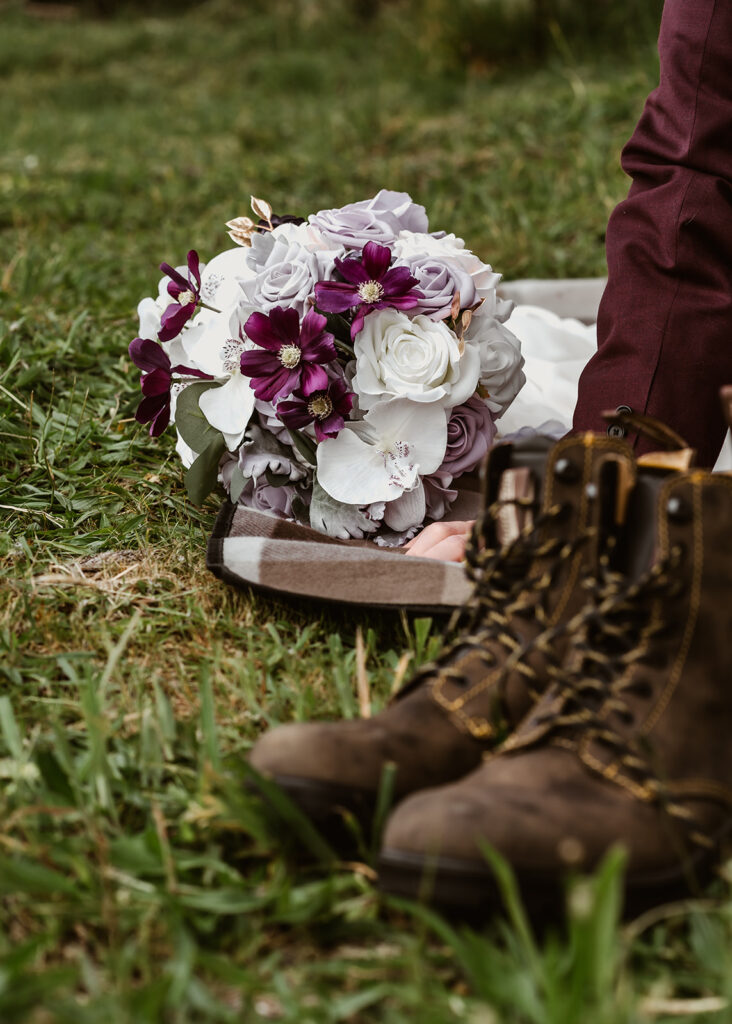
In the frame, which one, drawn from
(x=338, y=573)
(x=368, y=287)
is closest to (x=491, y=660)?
(x=338, y=573)

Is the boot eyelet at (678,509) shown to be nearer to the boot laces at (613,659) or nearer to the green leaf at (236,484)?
the boot laces at (613,659)

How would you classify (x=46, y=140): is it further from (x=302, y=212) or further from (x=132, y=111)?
(x=302, y=212)

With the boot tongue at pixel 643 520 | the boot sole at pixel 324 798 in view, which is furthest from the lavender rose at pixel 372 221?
A: the boot sole at pixel 324 798

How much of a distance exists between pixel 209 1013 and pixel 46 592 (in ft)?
2.50

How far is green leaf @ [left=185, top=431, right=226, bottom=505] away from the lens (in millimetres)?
1520

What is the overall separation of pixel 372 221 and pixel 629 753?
926 millimetres

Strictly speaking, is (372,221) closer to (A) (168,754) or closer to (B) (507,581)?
(B) (507,581)

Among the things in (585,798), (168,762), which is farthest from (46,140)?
(585,798)

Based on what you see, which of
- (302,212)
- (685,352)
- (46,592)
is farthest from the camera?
(302,212)

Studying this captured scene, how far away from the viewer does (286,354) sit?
1.40 m

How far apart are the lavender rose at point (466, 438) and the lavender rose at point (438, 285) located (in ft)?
0.51

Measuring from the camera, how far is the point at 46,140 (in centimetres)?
461

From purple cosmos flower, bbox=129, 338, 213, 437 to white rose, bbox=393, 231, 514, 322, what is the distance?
0.36 m

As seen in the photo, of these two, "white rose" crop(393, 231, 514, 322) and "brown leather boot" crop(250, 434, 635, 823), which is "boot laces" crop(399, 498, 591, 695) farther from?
"white rose" crop(393, 231, 514, 322)
